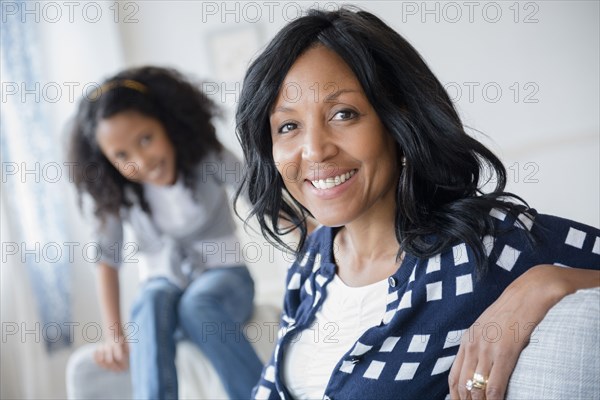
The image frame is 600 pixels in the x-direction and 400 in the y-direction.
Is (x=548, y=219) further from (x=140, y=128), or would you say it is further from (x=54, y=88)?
(x=54, y=88)

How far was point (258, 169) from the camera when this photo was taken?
1318 mm

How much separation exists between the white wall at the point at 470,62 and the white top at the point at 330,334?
2.39 feet

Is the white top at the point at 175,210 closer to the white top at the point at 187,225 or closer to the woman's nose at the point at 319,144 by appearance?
the white top at the point at 187,225

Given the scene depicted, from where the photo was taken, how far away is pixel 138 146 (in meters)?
2.17

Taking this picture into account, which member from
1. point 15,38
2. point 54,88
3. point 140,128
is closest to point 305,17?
point 140,128

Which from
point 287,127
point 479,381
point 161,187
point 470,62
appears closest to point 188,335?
point 161,187

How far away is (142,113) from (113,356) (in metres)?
0.76

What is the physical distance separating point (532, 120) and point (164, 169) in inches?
63.1

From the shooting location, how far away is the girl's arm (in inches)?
75.6

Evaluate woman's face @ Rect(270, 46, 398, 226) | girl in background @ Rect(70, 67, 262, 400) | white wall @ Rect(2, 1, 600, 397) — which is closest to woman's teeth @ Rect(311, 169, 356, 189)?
woman's face @ Rect(270, 46, 398, 226)

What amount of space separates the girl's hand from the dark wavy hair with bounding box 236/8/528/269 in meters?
1.01

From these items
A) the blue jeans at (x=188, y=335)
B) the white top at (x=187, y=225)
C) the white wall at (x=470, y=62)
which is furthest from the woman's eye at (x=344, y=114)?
the white top at (x=187, y=225)
